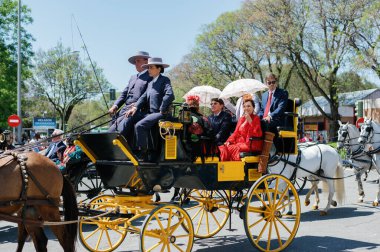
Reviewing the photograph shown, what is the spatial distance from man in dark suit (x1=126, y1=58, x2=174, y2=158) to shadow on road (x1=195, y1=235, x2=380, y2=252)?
2191 millimetres

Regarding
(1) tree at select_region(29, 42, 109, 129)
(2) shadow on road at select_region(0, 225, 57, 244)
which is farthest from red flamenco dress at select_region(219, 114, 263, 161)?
(1) tree at select_region(29, 42, 109, 129)

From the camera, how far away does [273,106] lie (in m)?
8.18

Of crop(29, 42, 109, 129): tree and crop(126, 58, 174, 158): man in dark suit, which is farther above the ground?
crop(29, 42, 109, 129): tree

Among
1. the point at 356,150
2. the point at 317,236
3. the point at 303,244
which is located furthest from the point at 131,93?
the point at 356,150

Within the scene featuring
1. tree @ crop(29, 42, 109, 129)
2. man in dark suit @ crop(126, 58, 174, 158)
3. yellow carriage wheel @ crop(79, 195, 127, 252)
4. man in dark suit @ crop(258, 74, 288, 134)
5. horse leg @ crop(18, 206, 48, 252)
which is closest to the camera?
horse leg @ crop(18, 206, 48, 252)

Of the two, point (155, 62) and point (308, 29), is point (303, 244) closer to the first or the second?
point (155, 62)

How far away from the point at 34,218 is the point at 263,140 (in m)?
3.43

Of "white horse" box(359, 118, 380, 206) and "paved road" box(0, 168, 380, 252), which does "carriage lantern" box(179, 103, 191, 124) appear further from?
"white horse" box(359, 118, 380, 206)

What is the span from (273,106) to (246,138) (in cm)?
124

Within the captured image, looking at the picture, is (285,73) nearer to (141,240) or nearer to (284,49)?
(284,49)

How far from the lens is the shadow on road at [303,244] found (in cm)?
709

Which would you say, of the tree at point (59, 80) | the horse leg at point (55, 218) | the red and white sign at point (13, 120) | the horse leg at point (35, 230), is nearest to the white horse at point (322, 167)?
the horse leg at point (55, 218)

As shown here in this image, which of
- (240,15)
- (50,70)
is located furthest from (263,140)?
(50,70)

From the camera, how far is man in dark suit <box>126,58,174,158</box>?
609 cm
